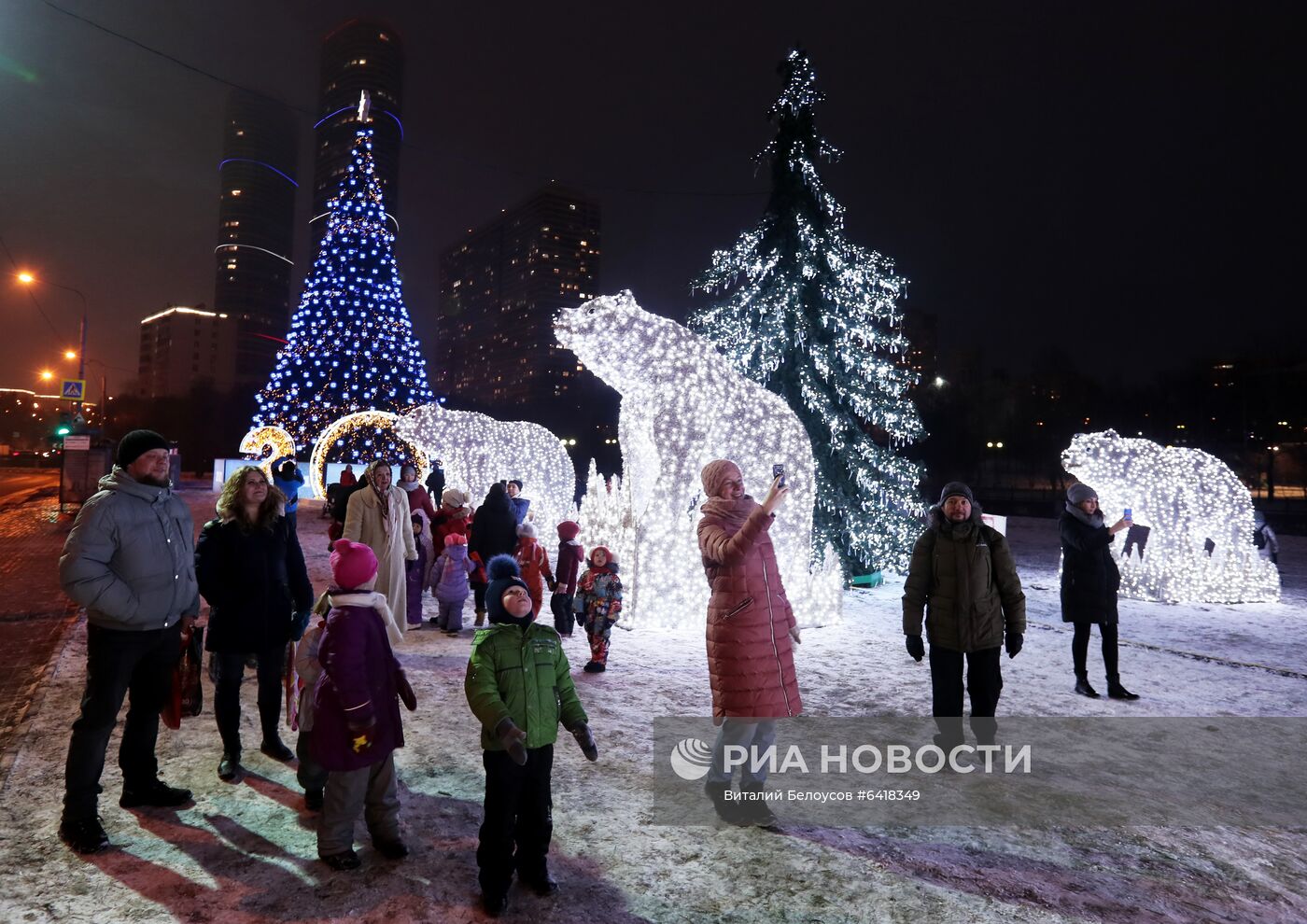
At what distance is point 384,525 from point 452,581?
1.44 m

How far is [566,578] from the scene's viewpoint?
283 inches

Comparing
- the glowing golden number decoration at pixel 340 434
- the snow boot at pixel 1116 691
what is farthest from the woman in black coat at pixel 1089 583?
the glowing golden number decoration at pixel 340 434

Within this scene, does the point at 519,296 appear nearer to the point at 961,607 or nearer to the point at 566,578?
the point at 566,578

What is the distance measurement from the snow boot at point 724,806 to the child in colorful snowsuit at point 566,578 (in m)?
3.68

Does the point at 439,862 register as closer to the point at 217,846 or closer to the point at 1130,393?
the point at 217,846

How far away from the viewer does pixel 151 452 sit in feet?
10.8

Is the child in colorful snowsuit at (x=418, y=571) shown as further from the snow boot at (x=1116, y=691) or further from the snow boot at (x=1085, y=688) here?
the snow boot at (x=1116, y=691)

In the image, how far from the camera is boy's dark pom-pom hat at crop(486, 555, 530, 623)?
2879mm

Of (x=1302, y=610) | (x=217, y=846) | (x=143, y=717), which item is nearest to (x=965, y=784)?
(x=217, y=846)

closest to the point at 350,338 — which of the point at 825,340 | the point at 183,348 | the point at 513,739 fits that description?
the point at 825,340

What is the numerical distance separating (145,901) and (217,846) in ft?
1.30

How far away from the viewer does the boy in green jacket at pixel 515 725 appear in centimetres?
269

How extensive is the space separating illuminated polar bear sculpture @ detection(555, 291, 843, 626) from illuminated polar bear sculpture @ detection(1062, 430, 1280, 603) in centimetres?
486

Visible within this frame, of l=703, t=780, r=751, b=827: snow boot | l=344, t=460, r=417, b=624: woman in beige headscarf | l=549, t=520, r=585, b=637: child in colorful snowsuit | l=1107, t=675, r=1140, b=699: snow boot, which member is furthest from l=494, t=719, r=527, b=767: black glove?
Result: l=1107, t=675, r=1140, b=699: snow boot
